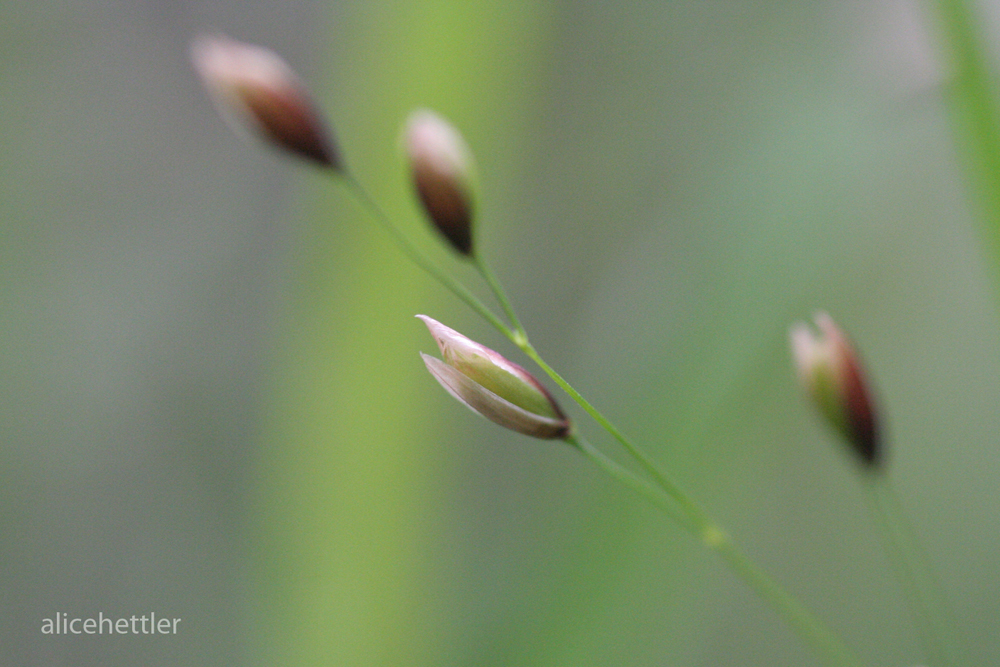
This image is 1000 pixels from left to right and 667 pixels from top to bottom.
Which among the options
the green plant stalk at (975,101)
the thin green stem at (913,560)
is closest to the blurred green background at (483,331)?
the thin green stem at (913,560)

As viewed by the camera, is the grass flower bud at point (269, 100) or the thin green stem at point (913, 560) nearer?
the grass flower bud at point (269, 100)

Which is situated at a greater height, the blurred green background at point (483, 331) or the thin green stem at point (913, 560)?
the blurred green background at point (483, 331)

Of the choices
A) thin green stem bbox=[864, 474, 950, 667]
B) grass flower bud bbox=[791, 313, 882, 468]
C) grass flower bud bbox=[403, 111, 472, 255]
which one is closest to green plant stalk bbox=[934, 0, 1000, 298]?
grass flower bud bbox=[791, 313, 882, 468]

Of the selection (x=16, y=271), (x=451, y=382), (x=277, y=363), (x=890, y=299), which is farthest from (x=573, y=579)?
(x=16, y=271)

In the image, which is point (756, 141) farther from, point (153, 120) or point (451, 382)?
point (153, 120)

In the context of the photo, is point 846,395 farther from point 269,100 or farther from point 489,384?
point 269,100

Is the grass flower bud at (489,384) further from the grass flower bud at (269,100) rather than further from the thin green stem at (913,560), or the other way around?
the thin green stem at (913,560)

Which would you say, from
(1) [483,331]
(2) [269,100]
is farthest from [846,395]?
(1) [483,331]
